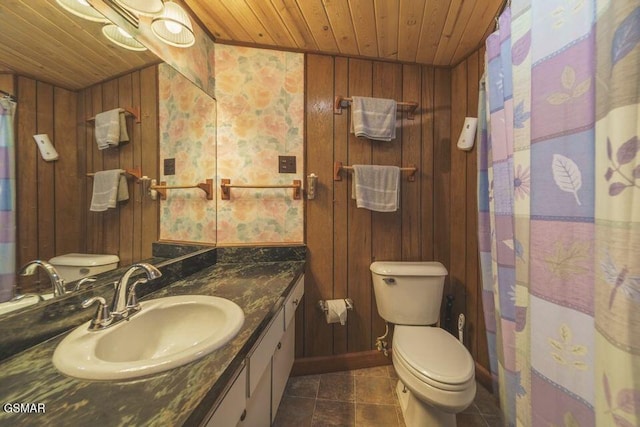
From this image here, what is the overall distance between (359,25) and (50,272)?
5.61ft

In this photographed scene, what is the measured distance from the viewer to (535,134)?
63 cm

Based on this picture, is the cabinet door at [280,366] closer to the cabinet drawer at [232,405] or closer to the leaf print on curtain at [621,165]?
the cabinet drawer at [232,405]

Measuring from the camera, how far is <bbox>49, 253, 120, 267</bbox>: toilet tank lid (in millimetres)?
683

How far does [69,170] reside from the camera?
697 mm

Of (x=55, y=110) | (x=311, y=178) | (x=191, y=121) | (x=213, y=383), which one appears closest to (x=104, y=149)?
(x=55, y=110)

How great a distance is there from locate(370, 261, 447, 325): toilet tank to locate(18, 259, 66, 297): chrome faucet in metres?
1.40

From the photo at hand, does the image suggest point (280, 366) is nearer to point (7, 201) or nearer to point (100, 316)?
point (100, 316)

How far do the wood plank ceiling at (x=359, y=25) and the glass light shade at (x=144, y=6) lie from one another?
352 millimetres

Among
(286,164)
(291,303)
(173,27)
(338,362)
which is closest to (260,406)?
(291,303)

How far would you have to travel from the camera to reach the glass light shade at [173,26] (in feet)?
3.16

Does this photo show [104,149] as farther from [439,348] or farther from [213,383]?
[439,348]

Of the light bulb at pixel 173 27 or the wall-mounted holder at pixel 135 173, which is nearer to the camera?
the wall-mounted holder at pixel 135 173

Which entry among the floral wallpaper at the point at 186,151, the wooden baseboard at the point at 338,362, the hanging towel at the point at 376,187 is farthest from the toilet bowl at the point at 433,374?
the floral wallpaper at the point at 186,151

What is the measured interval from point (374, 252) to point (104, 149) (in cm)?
149
